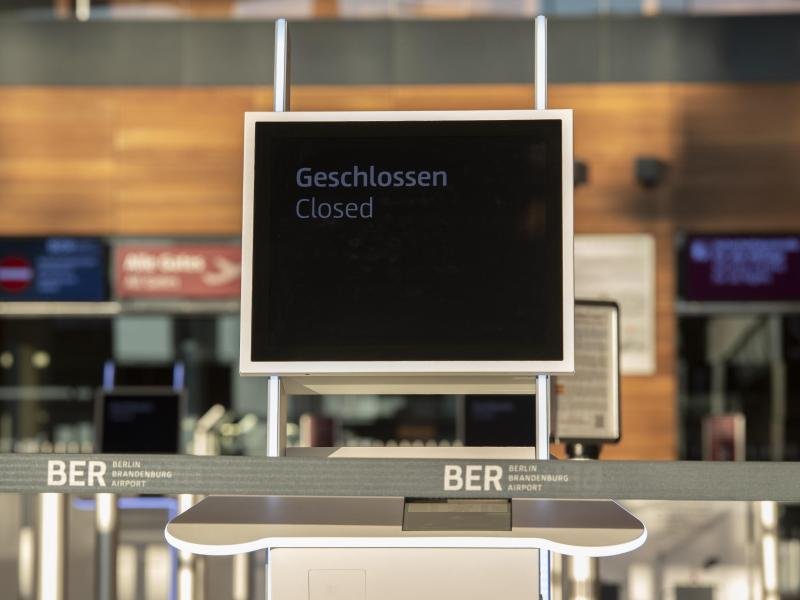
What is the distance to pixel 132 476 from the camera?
166cm

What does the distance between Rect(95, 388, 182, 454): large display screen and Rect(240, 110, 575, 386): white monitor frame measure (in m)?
3.23

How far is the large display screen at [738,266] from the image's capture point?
7488mm

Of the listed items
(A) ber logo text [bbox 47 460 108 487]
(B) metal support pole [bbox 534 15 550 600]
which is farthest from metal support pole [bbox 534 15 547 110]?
(A) ber logo text [bbox 47 460 108 487]

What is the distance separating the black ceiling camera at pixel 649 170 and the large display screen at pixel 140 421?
362 centimetres

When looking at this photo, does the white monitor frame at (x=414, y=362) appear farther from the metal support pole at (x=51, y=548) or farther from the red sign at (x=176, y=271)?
the red sign at (x=176, y=271)

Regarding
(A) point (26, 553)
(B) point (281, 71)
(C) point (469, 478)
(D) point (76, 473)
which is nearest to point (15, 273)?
(A) point (26, 553)

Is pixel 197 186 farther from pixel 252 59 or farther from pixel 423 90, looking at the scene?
pixel 423 90

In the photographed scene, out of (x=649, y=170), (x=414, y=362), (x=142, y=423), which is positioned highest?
(x=649, y=170)

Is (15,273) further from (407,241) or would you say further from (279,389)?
(407,241)

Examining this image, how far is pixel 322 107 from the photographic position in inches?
303

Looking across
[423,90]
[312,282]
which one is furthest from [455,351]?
[423,90]

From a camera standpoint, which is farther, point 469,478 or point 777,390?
point 777,390

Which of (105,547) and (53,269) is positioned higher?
(53,269)

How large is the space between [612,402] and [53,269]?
543 cm
